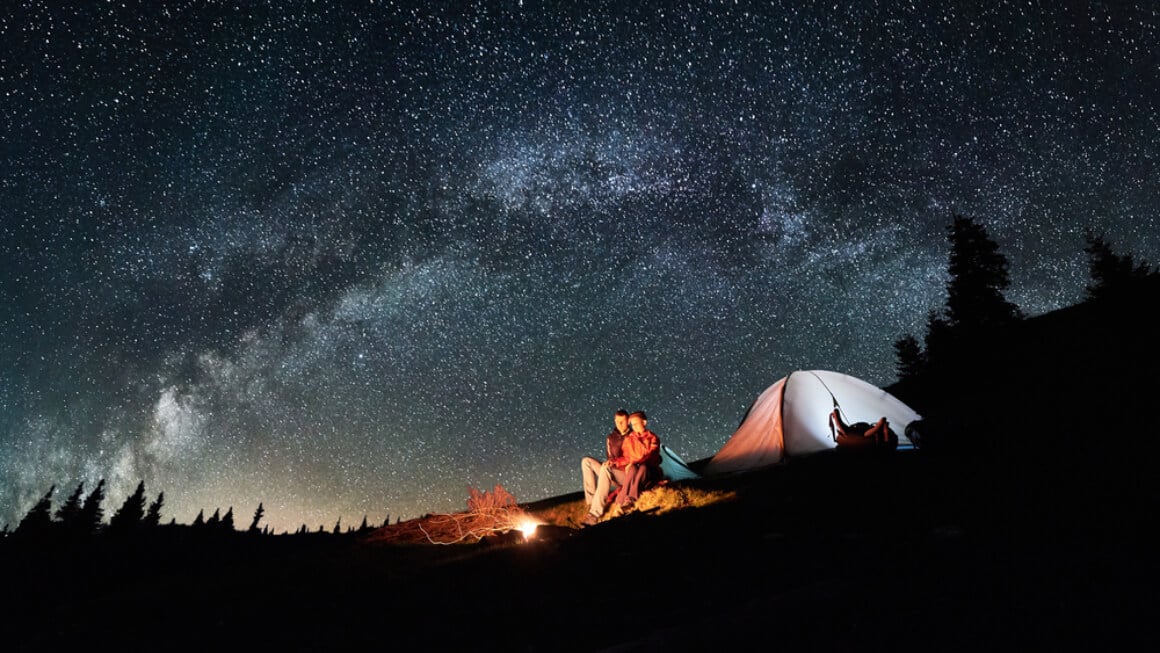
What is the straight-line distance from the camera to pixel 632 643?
10.0 ft

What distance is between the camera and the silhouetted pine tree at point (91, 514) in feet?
278

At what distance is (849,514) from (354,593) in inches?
207

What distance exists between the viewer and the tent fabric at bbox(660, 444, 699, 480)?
12734 millimetres

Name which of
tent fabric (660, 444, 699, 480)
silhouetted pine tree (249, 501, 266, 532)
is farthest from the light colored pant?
silhouetted pine tree (249, 501, 266, 532)

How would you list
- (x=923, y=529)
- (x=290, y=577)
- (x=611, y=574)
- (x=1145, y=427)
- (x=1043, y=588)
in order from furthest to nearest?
(x=1145, y=427)
(x=290, y=577)
(x=611, y=574)
(x=923, y=529)
(x=1043, y=588)

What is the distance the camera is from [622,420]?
29.9ft

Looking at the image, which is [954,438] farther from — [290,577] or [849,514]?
[290,577]

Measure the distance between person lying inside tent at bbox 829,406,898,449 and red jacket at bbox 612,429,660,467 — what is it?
354 centimetres

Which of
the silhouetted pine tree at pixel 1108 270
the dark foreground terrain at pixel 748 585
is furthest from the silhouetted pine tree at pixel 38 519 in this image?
the silhouetted pine tree at pixel 1108 270

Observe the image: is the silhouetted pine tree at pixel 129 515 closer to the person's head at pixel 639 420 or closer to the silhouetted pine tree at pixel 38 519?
the silhouetted pine tree at pixel 38 519

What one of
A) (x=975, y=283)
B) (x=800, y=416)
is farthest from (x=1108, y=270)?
(x=800, y=416)

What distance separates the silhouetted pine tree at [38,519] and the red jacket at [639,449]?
370 ft

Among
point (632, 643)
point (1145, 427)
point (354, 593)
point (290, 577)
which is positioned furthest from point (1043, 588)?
point (290, 577)

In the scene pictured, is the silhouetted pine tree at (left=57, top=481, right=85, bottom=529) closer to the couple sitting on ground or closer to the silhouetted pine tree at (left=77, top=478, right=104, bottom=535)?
the silhouetted pine tree at (left=77, top=478, right=104, bottom=535)
